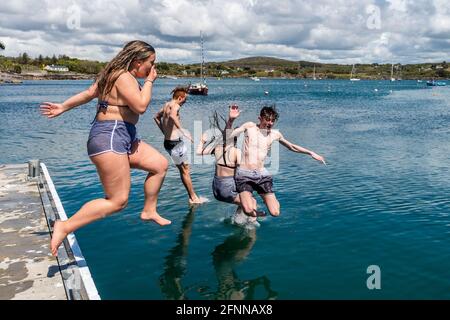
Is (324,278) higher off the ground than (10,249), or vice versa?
(10,249)

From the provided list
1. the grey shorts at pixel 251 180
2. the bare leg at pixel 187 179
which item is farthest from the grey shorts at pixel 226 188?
the bare leg at pixel 187 179

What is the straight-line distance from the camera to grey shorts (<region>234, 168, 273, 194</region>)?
809 cm

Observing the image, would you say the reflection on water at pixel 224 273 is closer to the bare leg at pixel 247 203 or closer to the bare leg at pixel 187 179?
the bare leg at pixel 247 203

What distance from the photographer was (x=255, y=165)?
8.20 m

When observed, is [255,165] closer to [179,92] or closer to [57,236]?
[179,92]

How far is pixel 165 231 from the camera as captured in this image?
30.2ft

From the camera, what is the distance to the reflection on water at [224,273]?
650cm

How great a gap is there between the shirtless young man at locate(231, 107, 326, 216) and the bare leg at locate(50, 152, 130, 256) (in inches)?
124

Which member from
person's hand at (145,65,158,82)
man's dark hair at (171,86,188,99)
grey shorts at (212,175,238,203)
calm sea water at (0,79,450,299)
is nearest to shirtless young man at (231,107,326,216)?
grey shorts at (212,175,238,203)

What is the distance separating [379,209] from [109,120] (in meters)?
7.86

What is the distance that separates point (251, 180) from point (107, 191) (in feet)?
11.1
